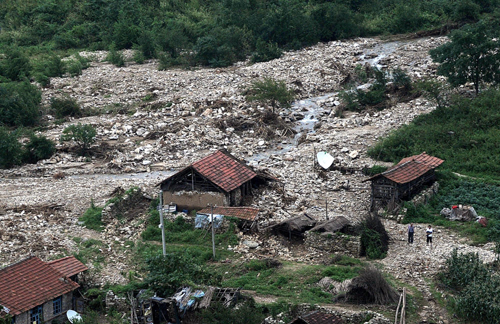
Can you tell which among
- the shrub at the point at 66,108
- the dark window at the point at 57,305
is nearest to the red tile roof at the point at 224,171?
the dark window at the point at 57,305

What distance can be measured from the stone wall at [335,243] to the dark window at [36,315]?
7103 mm

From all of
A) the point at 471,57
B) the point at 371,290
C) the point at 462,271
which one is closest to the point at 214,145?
the point at 471,57

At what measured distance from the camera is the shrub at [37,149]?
2955 centimetres

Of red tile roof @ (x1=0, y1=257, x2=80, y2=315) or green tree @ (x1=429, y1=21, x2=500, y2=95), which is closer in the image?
red tile roof @ (x1=0, y1=257, x2=80, y2=315)

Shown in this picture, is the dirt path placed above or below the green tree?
below

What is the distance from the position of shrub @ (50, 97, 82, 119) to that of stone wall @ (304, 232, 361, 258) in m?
18.9

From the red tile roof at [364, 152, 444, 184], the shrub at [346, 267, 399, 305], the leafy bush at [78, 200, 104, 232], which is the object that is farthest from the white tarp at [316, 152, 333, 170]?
the shrub at [346, 267, 399, 305]

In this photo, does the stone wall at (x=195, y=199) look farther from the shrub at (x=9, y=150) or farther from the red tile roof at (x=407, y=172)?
the shrub at (x=9, y=150)

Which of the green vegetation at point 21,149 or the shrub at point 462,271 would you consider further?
the green vegetation at point 21,149

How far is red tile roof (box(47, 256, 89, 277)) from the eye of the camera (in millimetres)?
17984

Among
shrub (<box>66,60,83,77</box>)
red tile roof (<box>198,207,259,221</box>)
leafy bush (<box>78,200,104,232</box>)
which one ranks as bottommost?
leafy bush (<box>78,200,104,232</box>)

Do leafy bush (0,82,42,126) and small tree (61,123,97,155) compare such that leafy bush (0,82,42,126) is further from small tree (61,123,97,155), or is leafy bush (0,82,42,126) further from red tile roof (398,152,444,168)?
red tile roof (398,152,444,168)

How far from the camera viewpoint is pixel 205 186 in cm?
2177

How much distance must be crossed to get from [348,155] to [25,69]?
22119 mm
